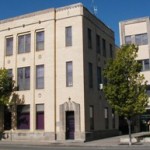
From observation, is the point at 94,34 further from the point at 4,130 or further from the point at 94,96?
the point at 4,130

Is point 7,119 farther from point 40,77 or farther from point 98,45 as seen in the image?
point 98,45

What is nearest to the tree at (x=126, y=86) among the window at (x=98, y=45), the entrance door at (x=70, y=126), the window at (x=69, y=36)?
the entrance door at (x=70, y=126)

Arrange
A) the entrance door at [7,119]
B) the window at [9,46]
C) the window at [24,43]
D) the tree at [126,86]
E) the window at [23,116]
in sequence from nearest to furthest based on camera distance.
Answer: the tree at [126,86] → the window at [23,116] → the entrance door at [7,119] → the window at [24,43] → the window at [9,46]

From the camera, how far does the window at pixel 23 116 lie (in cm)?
3566

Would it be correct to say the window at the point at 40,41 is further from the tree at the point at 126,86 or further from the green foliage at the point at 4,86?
the tree at the point at 126,86

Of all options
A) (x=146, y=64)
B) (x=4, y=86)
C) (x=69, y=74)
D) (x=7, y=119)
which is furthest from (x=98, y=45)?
(x=7, y=119)

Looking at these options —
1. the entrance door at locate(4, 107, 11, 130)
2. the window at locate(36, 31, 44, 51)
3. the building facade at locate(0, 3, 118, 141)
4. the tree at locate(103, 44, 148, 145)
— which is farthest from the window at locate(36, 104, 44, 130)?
the tree at locate(103, 44, 148, 145)

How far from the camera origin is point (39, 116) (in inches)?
1383

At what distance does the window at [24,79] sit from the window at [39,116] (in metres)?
2.40

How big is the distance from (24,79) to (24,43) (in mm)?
3744

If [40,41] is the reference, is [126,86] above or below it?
below

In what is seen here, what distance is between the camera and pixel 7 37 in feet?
127

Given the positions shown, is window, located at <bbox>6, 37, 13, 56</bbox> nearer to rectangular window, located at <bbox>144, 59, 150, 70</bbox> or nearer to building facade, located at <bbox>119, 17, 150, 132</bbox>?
building facade, located at <bbox>119, 17, 150, 132</bbox>

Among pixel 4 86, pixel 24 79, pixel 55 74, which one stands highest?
pixel 55 74
